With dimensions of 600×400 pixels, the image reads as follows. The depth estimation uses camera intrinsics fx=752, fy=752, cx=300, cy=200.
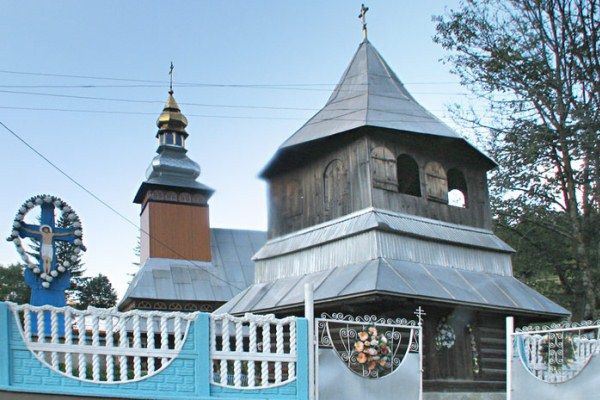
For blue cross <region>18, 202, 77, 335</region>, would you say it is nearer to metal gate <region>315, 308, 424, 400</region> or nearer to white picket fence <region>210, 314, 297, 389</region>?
white picket fence <region>210, 314, 297, 389</region>

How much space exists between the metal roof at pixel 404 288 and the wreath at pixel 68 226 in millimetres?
4524

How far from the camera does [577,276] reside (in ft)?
75.8

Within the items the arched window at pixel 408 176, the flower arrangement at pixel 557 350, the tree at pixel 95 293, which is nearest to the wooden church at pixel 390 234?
the arched window at pixel 408 176

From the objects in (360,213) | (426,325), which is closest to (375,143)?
(360,213)

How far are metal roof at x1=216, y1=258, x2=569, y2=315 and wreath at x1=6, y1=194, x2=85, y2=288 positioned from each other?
4524 mm

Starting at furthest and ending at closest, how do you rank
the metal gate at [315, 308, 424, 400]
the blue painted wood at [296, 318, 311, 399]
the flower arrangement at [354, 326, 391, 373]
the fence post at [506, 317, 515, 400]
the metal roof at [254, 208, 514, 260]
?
the metal roof at [254, 208, 514, 260], the fence post at [506, 317, 515, 400], the flower arrangement at [354, 326, 391, 373], the metal gate at [315, 308, 424, 400], the blue painted wood at [296, 318, 311, 399]

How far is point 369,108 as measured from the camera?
16.9 metres

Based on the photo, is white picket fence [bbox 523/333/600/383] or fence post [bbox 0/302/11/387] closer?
fence post [bbox 0/302/11/387]

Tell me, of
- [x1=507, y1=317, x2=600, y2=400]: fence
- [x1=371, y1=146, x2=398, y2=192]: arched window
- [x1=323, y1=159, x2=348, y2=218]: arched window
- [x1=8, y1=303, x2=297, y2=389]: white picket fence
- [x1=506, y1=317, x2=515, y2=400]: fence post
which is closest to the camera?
[x1=8, y1=303, x2=297, y2=389]: white picket fence

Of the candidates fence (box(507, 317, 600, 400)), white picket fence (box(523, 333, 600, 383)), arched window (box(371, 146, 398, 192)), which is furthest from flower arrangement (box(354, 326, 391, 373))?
arched window (box(371, 146, 398, 192))

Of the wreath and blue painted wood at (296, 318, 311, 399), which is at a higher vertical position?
the wreath

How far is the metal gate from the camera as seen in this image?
9539mm

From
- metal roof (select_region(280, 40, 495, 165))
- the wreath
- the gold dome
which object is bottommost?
the wreath

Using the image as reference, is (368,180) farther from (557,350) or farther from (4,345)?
(4,345)
